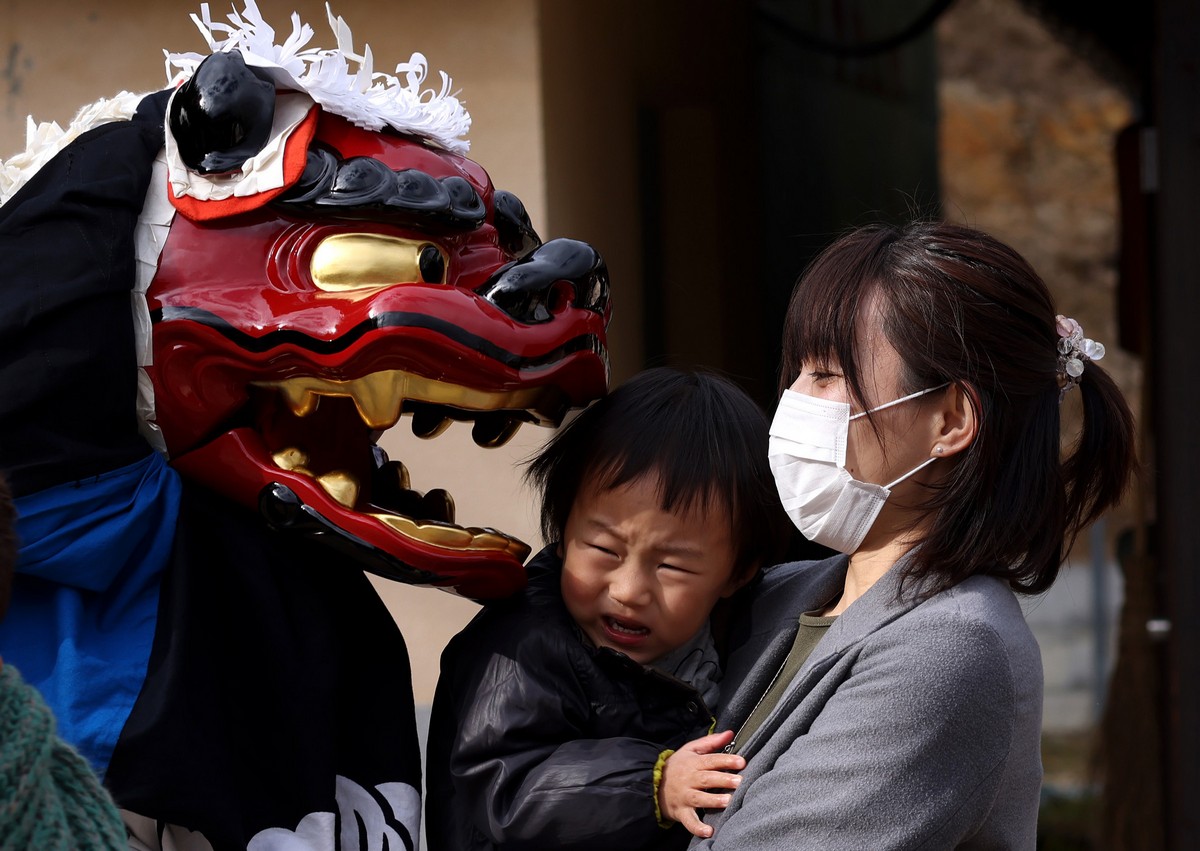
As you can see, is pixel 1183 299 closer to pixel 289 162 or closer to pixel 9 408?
pixel 289 162

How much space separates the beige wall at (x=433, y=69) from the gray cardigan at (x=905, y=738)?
1.25m

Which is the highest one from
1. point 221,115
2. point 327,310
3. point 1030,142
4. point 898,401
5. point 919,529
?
point 1030,142

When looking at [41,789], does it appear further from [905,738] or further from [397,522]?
[905,738]

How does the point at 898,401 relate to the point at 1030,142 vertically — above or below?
below

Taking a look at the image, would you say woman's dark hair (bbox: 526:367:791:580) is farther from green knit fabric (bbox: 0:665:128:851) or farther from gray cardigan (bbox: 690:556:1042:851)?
green knit fabric (bbox: 0:665:128:851)

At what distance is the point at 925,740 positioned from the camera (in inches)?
53.6

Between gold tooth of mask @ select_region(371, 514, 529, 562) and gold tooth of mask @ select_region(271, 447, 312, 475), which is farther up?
gold tooth of mask @ select_region(271, 447, 312, 475)

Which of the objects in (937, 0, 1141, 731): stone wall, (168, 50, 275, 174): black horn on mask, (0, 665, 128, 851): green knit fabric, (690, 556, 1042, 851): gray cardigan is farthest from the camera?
(937, 0, 1141, 731): stone wall

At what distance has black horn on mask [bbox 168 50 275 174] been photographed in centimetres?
150

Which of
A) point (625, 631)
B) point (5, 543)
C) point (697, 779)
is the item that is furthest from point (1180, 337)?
point (5, 543)

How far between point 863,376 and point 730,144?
254 centimetres

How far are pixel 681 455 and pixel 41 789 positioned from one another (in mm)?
883

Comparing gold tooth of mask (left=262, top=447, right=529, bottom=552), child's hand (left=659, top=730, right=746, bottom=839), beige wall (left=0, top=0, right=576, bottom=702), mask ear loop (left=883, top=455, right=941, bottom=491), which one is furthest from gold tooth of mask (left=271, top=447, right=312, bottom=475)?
beige wall (left=0, top=0, right=576, bottom=702)

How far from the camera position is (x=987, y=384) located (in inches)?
59.6
